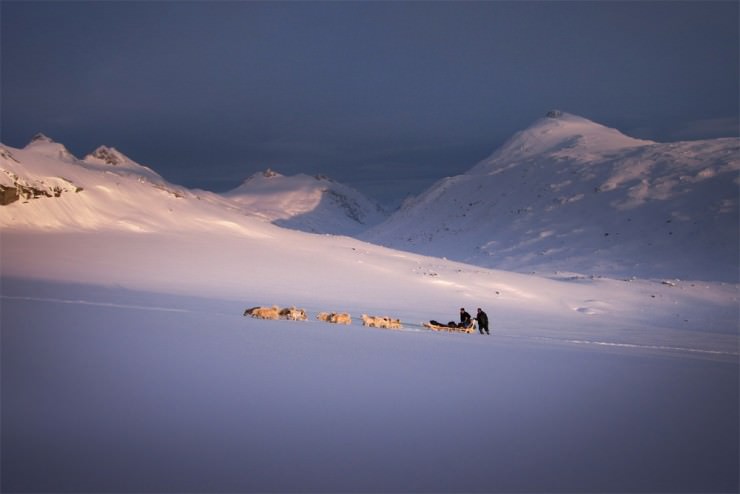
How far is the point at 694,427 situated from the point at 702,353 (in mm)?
8886

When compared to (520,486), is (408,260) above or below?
above

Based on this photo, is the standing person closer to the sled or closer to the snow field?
the sled

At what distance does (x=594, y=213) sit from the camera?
202 ft

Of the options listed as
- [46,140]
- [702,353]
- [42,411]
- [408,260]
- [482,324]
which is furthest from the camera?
[46,140]

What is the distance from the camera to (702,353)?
52.4ft

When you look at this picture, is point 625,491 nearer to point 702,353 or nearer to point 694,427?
point 694,427

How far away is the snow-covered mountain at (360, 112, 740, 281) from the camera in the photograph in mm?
50062

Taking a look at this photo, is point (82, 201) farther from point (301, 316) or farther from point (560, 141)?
point (560, 141)

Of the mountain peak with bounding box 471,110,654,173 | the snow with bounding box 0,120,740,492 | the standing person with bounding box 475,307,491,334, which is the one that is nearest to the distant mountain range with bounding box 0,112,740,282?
the mountain peak with bounding box 471,110,654,173

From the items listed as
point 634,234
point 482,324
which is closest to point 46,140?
point 634,234

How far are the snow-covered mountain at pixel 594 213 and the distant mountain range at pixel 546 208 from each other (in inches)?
5.9

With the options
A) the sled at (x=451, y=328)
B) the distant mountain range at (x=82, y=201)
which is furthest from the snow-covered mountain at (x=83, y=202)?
the sled at (x=451, y=328)

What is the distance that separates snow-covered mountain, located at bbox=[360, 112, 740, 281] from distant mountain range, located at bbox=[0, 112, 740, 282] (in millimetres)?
149

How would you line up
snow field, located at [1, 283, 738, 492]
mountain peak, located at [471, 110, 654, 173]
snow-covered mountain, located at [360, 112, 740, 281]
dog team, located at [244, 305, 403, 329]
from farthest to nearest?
mountain peak, located at [471, 110, 654, 173] < snow-covered mountain, located at [360, 112, 740, 281] < dog team, located at [244, 305, 403, 329] < snow field, located at [1, 283, 738, 492]
